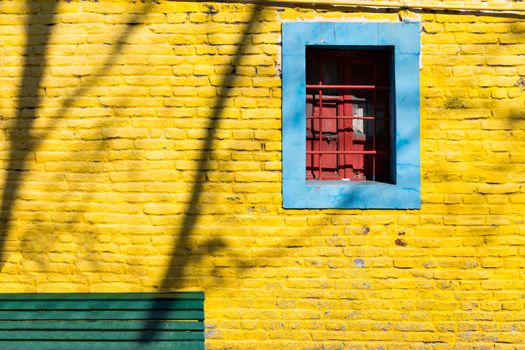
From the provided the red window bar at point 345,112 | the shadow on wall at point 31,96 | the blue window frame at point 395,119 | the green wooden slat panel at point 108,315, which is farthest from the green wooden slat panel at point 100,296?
the red window bar at point 345,112

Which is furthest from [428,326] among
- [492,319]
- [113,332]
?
[113,332]

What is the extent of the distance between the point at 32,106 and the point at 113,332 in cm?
174

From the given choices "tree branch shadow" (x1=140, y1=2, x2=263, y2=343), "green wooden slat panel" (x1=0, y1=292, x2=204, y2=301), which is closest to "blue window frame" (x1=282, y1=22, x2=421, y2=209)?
"tree branch shadow" (x1=140, y1=2, x2=263, y2=343)

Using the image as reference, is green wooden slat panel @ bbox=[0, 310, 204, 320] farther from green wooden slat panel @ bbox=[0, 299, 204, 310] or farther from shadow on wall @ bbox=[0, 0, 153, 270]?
shadow on wall @ bbox=[0, 0, 153, 270]

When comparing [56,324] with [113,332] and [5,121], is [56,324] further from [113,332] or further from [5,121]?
[5,121]

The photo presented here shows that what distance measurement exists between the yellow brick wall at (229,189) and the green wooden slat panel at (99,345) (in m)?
0.17

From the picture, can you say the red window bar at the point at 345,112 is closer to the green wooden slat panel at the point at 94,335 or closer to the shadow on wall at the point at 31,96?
the shadow on wall at the point at 31,96

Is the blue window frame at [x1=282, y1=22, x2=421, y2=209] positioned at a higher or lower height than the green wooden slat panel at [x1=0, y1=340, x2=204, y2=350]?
higher

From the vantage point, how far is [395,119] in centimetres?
407

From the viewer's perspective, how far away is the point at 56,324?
13.3 ft

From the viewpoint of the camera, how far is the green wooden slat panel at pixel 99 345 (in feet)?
13.2

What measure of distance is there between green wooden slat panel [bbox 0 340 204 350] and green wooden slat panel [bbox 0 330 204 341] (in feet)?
0.11

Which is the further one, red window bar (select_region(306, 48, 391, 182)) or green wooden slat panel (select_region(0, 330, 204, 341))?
red window bar (select_region(306, 48, 391, 182))

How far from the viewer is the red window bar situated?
4273 mm
